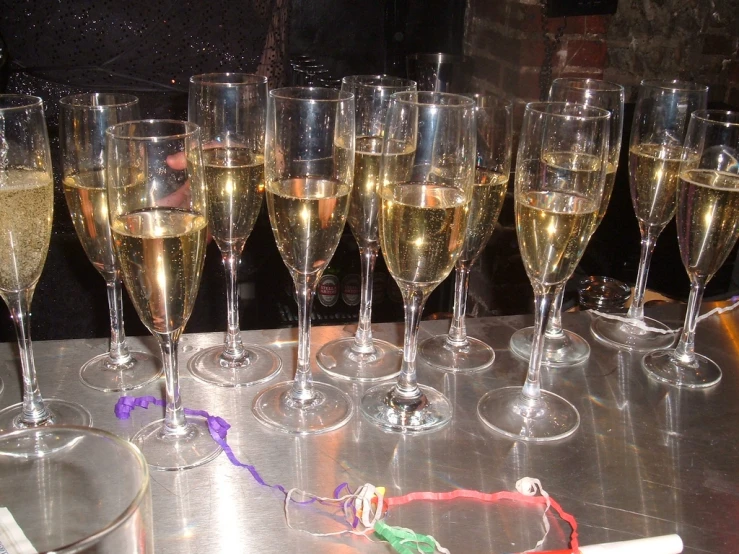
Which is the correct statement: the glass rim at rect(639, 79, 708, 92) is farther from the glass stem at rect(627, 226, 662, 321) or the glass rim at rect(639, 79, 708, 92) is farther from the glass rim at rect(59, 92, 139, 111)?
the glass rim at rect(59, 92, 139, 111)

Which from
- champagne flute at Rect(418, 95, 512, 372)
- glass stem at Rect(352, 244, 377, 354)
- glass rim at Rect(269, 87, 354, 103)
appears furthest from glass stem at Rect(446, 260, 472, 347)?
glass rim at Rect(269, 87, 354, 103)

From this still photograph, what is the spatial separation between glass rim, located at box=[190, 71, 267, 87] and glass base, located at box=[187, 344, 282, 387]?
35cm

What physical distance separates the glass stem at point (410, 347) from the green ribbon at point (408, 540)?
216mm

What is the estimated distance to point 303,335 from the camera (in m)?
0.85

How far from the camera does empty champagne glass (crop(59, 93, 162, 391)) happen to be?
0.81 metres

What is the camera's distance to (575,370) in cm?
96

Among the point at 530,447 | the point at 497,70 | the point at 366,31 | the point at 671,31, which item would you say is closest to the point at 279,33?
the point at 366,31

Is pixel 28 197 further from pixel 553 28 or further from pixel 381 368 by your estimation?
pixel 553 28

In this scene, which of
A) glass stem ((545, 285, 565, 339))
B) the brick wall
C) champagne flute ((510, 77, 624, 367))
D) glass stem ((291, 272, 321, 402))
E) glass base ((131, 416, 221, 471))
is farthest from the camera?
the brick wall

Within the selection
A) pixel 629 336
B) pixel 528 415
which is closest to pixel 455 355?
pixel 528 415

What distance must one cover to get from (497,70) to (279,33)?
2.79 feet

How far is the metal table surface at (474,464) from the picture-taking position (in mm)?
645

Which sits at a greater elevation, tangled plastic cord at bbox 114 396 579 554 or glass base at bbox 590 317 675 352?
glass base at bbox 590 317 675 352

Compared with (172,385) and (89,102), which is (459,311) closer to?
(172,385)
